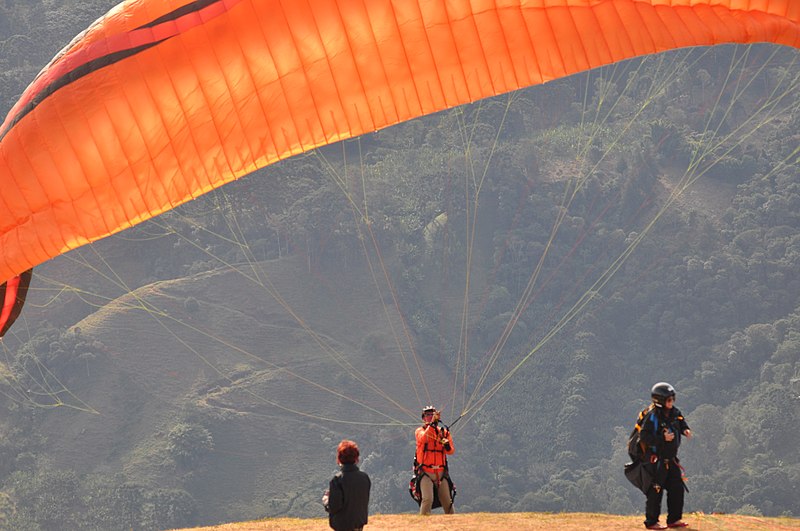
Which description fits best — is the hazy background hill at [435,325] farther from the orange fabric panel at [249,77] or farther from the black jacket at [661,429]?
the black jacket at [661,429]

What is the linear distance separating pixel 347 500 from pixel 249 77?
5.07m

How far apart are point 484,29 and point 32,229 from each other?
5.19 meters

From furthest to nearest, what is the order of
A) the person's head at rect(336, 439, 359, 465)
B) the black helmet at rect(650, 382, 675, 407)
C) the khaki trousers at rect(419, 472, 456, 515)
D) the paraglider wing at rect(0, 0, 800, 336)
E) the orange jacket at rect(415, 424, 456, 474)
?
the khaki trousers at rect(419, 472, 456, 515) < the orange jacket at rect(415, 424, 456, 474) < the paraglider wing at rect(0, 0, 800, 336) < the black helmet at rect(650, 382, 675, 407) < the person's head at rect(336, 439, 359, 465)

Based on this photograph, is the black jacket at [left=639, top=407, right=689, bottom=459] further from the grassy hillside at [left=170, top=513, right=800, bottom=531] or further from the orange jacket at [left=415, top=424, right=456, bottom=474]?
the orange jacket at [left=415, top=424, right=456, bottom=474]

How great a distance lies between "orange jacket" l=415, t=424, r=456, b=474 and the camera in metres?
14.3

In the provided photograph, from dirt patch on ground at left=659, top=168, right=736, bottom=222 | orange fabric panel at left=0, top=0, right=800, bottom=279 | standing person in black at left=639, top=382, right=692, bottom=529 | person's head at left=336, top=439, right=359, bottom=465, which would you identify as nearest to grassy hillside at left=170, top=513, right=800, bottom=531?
standing person in black at left=639, top=382, right=692, bottom=529

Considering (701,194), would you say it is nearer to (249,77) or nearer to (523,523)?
(523,523)

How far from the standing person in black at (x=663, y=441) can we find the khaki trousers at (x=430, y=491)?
10.9 ft

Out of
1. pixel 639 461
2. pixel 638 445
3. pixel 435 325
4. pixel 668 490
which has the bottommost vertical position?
pixel 668 490

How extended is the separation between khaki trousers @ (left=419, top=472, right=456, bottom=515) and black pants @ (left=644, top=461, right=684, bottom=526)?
124 inches

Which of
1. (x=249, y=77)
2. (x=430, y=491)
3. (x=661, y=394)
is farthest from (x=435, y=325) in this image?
(x=661, y=394)

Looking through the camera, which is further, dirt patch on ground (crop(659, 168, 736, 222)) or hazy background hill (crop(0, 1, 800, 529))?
dirt patch on ground (crop(659, 168, 736, 222))

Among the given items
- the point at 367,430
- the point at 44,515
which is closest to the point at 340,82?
the point at 44,515

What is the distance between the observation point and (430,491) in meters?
14.5
